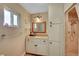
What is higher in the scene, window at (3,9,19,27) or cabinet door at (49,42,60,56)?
window at (3,9,19,27)

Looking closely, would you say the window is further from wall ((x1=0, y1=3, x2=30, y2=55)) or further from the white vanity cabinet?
the white vanity cabinet

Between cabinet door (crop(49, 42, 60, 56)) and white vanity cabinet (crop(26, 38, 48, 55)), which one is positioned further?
white vanity cabinet (crop(26, 38, 48, 55))

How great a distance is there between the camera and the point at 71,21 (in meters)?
1.26

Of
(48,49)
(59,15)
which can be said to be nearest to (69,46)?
(48,49)

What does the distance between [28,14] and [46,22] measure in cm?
28

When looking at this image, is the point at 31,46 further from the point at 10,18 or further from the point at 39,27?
the point at 10,18

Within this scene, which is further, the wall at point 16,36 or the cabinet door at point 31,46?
the cabinet door at point 31,46

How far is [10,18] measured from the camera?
1400 mm

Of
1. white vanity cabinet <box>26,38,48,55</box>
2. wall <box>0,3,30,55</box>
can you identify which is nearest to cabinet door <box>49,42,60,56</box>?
white vanity cabinet <box>26,38,48,55</box>

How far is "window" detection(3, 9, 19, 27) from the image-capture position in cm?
138

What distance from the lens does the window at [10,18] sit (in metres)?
1.38

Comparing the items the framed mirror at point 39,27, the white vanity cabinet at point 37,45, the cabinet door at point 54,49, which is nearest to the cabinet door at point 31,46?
the white vanity cabinet at point 37,45

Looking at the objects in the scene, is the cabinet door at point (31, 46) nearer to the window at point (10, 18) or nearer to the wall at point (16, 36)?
the wall at point (16, 36)

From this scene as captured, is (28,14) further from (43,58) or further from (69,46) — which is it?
(43,58)
